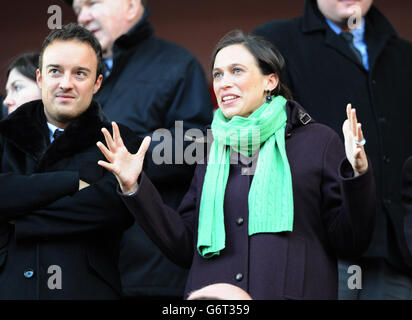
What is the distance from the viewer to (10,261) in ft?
12.0

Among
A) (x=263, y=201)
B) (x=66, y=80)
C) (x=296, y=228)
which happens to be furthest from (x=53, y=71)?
(x=296, y=228)

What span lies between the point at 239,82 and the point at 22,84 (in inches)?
46.2

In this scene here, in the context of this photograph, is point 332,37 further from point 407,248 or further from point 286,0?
point 286,0

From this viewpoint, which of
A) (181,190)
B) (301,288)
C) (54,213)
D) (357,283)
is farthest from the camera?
(181,190)

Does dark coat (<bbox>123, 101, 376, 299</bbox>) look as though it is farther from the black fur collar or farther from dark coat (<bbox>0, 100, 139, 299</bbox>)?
the black fur collar

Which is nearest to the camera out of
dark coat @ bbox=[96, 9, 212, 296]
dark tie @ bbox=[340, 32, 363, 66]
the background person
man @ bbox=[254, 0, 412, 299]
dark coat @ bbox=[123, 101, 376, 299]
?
the background person

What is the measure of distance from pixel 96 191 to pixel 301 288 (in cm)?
94

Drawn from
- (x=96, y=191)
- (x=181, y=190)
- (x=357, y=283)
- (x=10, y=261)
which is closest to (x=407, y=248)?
(x=357, y=283)

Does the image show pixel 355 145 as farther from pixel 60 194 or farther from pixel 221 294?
pixel 60 194

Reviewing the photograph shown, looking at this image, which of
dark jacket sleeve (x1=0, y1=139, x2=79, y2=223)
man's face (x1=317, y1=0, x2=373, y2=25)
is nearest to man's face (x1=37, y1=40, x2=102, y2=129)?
dark jacket sleeve (x1=0, y1=139, x2=79, y2=223)

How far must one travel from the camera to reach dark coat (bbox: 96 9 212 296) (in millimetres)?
4289

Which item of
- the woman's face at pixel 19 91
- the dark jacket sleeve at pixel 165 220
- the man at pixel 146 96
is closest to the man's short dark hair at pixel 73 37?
the woman's face at pixel 19 91

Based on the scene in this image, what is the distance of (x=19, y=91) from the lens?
172 inches

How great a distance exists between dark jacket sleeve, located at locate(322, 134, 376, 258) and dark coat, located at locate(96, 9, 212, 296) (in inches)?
33.9
